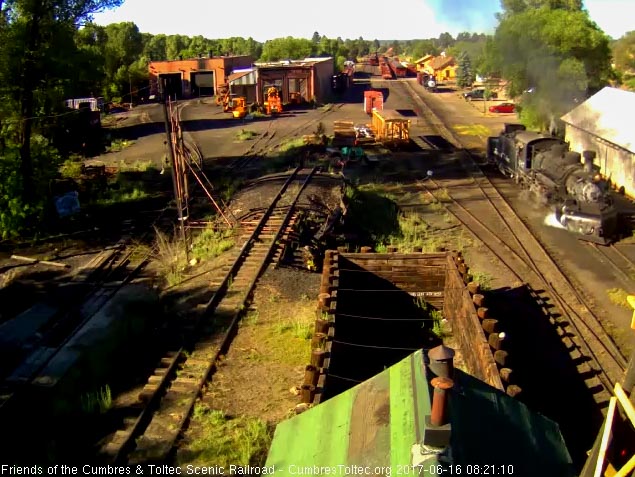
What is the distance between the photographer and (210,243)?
55.5 feet

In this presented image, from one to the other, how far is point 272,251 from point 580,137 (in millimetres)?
18299

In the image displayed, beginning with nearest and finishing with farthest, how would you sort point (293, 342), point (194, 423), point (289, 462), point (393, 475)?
1. point (393, 475)
2. point (289, 462)
3. point (194, 423)
4. point (293, 342)

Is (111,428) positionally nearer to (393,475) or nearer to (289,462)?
(289,462)

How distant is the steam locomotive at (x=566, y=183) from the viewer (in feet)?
57.8

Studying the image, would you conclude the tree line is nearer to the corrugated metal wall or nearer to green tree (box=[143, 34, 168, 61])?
the corrugated metal wall

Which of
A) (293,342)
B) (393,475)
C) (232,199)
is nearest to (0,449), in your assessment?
(293,342)

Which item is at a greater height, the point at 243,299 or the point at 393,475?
the point at 393,475

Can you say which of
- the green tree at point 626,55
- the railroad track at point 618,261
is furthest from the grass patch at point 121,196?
the green tree at point 626,55

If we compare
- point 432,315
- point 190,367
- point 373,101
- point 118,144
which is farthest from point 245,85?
point 190,367

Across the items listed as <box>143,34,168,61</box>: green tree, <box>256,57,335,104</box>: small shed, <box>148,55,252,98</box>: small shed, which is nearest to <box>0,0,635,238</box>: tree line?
<box>148,55,252,98</box>: small shed

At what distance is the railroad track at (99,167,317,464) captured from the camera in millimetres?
7934

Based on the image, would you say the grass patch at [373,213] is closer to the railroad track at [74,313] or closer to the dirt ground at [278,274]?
the dirt ground at [278,274]

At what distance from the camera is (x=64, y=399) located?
32.6 ft

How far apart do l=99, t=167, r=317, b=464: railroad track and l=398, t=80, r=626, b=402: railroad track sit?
244 inches
